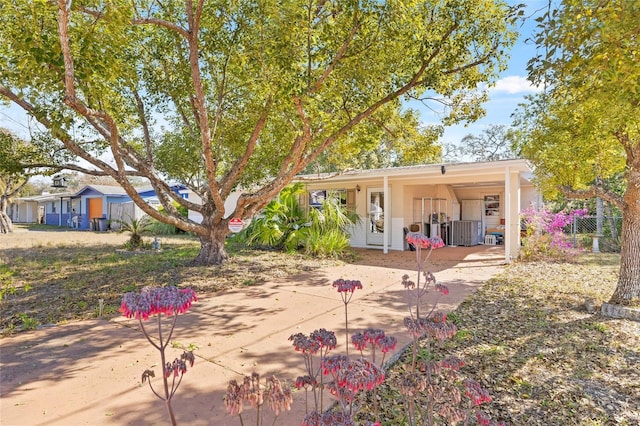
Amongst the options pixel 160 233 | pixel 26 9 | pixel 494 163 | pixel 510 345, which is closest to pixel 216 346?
pixel 510 345

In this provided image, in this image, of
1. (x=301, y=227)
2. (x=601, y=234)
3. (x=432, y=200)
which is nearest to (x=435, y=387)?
(x=301, y=227)

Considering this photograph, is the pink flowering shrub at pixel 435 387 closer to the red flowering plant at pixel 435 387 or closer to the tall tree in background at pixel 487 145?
the red flowering plant at pixel 435 387

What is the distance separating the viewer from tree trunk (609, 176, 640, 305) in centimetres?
549

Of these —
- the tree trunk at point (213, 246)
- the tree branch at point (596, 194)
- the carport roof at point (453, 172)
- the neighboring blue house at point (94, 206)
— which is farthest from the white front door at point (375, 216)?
the neighboring blue house at point (94, 206)

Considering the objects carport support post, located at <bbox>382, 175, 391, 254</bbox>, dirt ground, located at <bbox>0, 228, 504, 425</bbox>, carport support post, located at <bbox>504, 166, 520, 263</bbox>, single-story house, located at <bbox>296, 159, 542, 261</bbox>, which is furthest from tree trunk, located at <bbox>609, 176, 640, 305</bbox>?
carport support post, located at <bbox>382, 175, 391, 254</bbox>

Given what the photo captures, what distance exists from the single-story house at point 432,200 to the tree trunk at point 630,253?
4503mm

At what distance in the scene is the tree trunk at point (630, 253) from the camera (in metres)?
5.49

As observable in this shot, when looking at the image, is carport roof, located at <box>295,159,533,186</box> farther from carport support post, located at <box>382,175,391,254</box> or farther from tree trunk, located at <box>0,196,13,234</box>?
tree trunk, located at <box>0,196,13,234</box>

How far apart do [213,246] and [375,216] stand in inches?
273

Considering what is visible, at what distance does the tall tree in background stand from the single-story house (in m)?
23.8

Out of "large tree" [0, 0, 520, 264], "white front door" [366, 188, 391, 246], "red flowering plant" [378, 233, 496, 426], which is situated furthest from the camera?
"white front door" [366, 188, 391, 246]

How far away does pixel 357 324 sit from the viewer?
16.3 feet

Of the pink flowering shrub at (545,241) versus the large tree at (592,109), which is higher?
the large tree at (592,109)

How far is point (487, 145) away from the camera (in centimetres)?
4009
